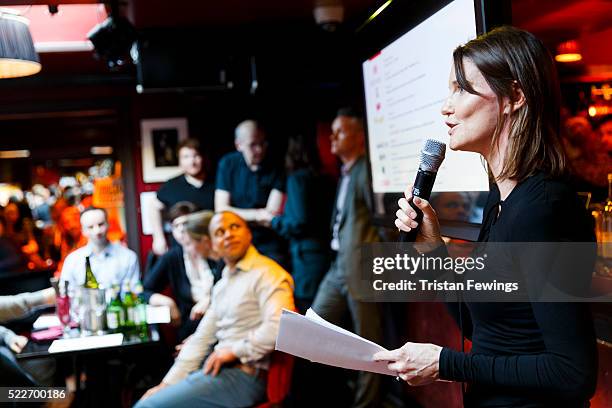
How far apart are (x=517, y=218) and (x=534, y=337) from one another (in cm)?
20

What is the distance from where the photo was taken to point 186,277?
379 cm

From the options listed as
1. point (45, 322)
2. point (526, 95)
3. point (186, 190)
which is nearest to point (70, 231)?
point (186, 190)

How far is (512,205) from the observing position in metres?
1.10

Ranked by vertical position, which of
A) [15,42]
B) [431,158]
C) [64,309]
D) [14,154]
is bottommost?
[64,309]

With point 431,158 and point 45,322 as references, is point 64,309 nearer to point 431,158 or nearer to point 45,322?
point 45,322

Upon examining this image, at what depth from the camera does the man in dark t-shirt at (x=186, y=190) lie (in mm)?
4621

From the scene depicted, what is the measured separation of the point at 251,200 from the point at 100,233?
1.14 meters

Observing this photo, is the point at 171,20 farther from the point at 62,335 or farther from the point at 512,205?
the point at 512,205

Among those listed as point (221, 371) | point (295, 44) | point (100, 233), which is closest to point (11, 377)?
point (221, 371)

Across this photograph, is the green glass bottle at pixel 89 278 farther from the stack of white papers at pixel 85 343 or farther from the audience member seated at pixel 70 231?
the audience member seated at pixel 70 231

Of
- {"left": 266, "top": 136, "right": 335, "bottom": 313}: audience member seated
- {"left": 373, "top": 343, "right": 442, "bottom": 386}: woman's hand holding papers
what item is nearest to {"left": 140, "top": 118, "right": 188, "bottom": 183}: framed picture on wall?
{"left": 266, "top": 136, "right": 335, "bottom": 313}: audience member seated

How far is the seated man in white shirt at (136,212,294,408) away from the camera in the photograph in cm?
249

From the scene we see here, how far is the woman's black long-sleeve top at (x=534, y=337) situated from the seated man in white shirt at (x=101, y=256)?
2.52 m

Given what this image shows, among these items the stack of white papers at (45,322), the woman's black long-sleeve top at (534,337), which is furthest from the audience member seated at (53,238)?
the woman's black long-sleeve top at (534,337)
